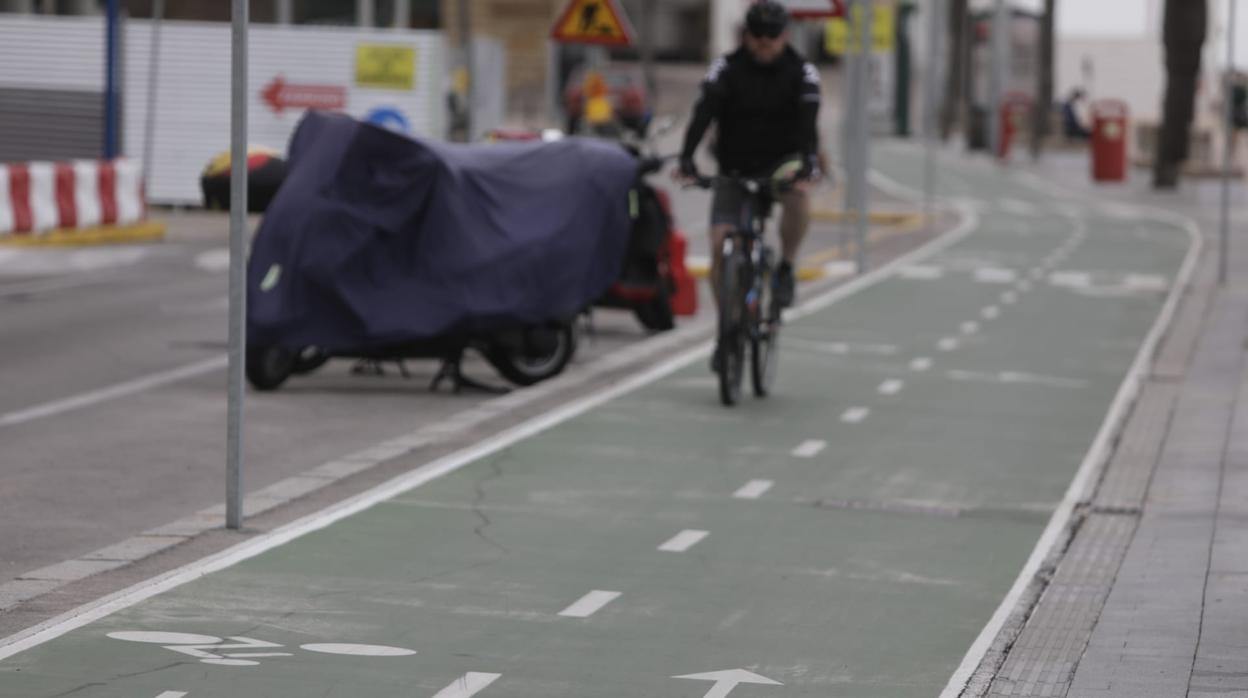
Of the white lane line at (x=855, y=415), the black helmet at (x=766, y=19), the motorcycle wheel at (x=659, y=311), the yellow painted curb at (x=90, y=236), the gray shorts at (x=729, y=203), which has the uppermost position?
the black helmet at (x=766, y=19)

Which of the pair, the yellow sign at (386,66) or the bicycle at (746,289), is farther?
the yellow sign at (386,66)

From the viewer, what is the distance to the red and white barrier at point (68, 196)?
84.0 ft

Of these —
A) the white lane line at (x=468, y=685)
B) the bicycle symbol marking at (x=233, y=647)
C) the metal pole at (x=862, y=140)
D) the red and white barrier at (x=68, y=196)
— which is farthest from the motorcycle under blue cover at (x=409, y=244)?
the red and white barrier at (x=68, y=196)

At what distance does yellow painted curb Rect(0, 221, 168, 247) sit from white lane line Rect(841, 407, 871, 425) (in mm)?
14256

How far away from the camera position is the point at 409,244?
13695 mm

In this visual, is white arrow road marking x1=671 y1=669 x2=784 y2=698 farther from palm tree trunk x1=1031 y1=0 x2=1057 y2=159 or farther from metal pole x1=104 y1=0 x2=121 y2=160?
palm tree trunk x1=1031 y1=0 x2=1057 y2=159

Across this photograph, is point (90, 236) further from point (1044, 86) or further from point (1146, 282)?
point (1044, 86)

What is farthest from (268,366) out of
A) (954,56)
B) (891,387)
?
(954,56)

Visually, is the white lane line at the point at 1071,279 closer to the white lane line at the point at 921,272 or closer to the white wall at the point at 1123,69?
the white lane line at the point at 921,272

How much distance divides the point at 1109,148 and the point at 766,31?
40.1m

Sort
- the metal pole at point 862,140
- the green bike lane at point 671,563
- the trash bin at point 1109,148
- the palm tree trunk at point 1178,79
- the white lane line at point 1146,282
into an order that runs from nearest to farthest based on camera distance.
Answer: the green bike lane at point 671,563, the white lane line at point 1146,282, the metal pole at point 862,140, the palm tree trunk at point 1178,79, the trash bin at point 1109,148

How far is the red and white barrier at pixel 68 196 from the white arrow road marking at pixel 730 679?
1935cm

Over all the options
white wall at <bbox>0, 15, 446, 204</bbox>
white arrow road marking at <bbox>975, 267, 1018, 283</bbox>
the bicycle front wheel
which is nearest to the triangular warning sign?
white arrow road marking at <bbox>975, 267, 1018, 283</bbox>

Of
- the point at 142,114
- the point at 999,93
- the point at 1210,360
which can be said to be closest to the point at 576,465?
the point at 1210,360
